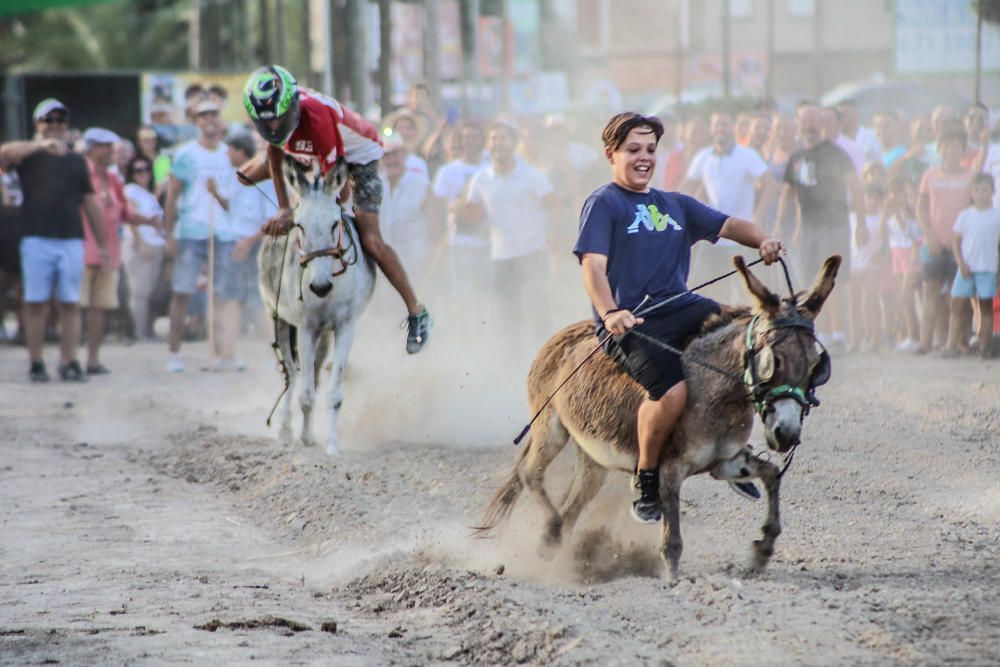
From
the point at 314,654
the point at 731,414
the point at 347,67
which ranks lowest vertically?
the point at 314,654

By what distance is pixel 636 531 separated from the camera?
7.66 m

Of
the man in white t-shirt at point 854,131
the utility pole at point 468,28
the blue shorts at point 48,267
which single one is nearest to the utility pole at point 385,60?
the utility pole at point 468,28

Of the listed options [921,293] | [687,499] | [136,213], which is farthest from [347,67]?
[687,499]

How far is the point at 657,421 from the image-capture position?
263 inches

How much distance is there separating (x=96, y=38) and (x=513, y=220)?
4439cm

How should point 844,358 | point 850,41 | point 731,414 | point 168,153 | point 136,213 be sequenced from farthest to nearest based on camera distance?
1. point 850,41
2. point 168,153
3. point 136,213
4. point 844,358
5. point 731,414

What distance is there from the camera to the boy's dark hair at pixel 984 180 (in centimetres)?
1399

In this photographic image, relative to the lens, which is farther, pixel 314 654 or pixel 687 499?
pixel 687 499

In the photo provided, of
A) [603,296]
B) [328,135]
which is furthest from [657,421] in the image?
[328,135]

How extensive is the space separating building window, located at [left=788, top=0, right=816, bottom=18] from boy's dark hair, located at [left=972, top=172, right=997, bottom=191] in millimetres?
45054

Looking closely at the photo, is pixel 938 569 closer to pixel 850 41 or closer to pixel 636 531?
pixel 636 531

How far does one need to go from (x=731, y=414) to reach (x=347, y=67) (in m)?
22.9

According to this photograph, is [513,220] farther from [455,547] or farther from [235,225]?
[455,547]

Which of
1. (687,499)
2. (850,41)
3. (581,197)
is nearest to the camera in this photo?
(687,499)
